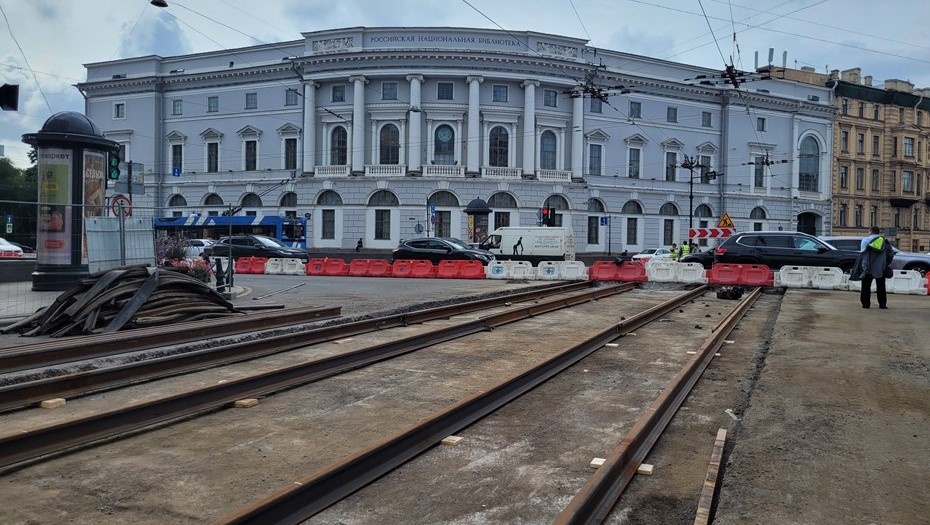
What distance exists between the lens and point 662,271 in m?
24.5

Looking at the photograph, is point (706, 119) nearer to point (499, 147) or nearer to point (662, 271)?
point (499, 147)

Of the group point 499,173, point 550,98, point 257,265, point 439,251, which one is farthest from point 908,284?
point 550,98

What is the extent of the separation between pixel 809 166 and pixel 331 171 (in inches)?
1598

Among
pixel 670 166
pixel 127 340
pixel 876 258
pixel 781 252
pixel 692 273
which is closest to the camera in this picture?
pixel 127 340

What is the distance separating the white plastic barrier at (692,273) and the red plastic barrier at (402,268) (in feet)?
32.9

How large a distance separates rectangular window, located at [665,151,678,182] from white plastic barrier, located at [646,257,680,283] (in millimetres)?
33749

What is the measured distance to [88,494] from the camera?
4.19 metres

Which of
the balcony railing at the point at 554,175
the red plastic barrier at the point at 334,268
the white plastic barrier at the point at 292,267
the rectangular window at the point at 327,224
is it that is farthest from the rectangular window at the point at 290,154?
the red plastic barrier at the point at 334,268

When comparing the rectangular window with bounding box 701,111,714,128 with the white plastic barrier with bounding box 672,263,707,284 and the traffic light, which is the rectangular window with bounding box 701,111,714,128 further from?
the traffic light

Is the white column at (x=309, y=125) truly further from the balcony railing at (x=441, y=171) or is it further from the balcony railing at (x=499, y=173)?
the balcony railing at (x=499, y=173)

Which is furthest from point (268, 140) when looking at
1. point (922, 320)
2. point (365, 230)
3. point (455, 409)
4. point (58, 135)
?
point (455, 409)

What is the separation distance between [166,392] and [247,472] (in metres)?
2.69

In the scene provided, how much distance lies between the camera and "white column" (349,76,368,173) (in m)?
49.9

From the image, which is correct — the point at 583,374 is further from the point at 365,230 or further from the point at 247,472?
the point at 365,230
